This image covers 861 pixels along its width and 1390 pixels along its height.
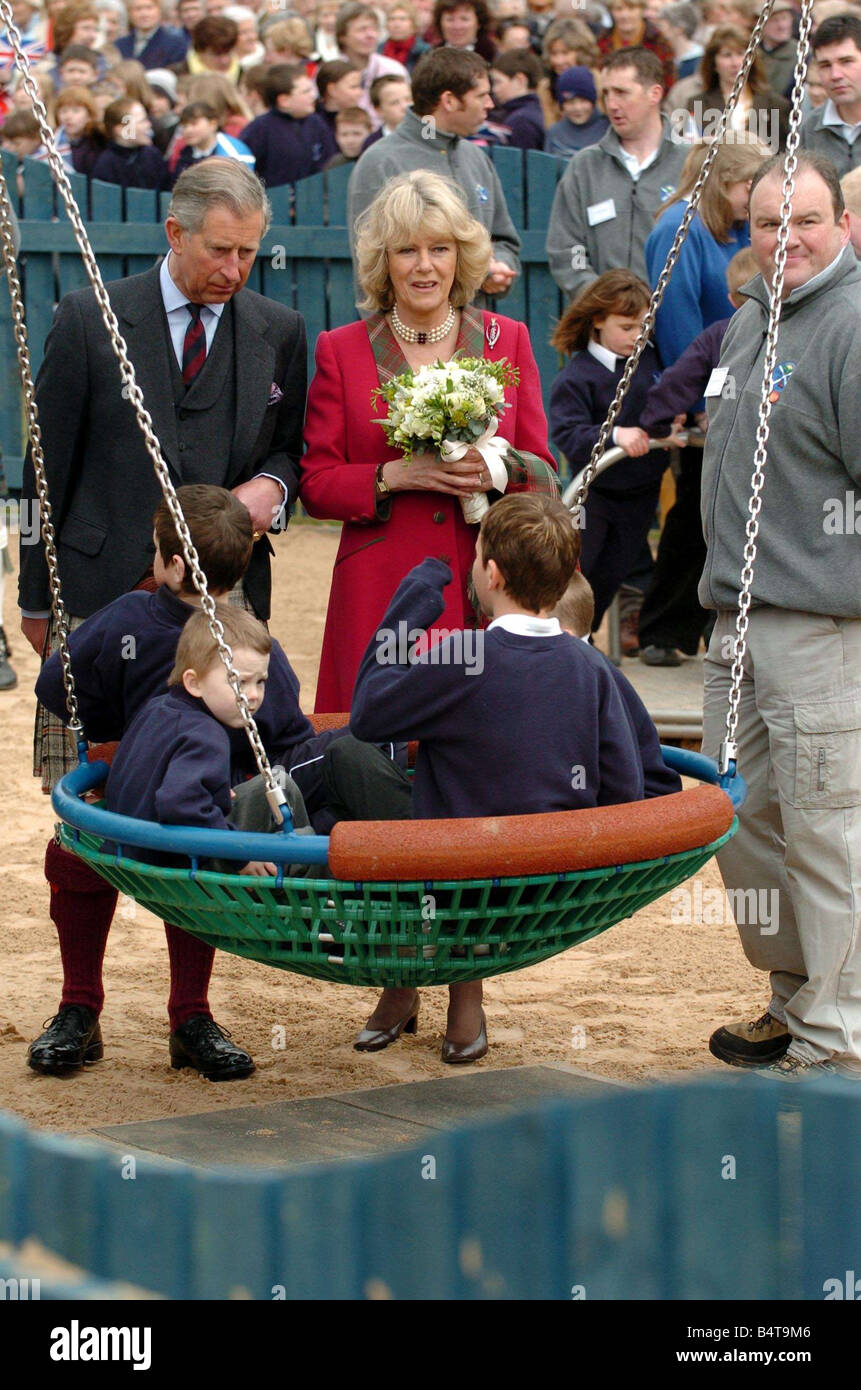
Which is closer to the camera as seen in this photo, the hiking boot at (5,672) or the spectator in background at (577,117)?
the hiking boot at (5,672)

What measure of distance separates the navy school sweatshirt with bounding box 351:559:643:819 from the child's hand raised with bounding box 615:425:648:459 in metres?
3.61

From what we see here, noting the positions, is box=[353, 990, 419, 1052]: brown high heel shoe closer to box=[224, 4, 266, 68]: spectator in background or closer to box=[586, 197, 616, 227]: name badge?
box=[586, 197, 616, 227]: name badge

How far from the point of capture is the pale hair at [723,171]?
715cm

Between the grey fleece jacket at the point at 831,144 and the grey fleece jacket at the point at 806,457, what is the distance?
3621 mm

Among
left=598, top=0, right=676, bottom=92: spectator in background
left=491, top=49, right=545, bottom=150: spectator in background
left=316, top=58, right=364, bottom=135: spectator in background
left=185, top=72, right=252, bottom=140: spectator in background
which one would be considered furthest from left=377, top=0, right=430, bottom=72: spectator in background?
left=185, top=72, right=252, bottom=140: spectator in background

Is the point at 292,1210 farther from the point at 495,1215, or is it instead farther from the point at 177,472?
the point at 177,472

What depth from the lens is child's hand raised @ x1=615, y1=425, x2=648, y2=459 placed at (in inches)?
287

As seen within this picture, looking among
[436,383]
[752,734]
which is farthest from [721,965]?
[436,383]

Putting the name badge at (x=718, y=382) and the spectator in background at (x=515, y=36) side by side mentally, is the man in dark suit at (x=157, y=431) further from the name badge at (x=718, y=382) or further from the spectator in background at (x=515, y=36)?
the spectator in background at (x=515, y=36)

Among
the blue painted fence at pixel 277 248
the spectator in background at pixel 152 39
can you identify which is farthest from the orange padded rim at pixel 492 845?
the spectator in background at pixel 152 39

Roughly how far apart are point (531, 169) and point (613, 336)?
3682 mm

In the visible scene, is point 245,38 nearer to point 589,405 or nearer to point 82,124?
point 82,124

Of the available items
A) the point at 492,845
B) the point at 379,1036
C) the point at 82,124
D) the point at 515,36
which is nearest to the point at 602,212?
the point at 82,124

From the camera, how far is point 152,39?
13680mm
